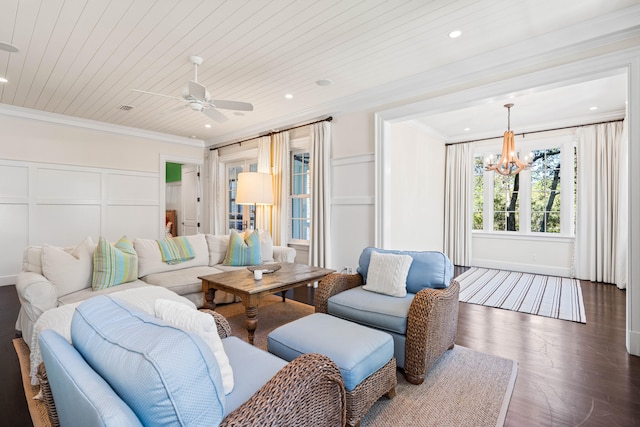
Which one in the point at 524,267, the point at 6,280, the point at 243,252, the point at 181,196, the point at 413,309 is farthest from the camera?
the point at 181,196

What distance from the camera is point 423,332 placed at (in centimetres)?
212

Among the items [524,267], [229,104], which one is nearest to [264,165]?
[229,104]

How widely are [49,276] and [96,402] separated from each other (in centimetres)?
268

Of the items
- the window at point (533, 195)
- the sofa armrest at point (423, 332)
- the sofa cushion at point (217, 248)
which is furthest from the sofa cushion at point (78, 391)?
the window at point (533, 195)

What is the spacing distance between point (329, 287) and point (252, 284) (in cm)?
75

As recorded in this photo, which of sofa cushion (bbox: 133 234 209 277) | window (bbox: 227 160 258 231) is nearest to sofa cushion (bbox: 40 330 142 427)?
sofa cushion (bbox: 133 234 209 277)

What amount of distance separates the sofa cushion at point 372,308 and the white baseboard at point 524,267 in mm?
4579

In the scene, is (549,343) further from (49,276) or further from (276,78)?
(49,276)

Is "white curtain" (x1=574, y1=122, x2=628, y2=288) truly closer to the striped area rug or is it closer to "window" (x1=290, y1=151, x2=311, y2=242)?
the striped area rug

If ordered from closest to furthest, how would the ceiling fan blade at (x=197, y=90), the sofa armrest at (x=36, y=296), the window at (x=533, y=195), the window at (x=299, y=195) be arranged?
the sofa armrest at (x=36, y=296) < the ceiling fan blade at (x=197, y=90) < the window at (x=299, y=195) < the window at (x=533, y=195)

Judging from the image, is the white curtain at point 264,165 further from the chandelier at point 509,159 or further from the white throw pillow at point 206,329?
the white throw pillow at point 206,329

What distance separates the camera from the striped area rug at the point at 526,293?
3709mm

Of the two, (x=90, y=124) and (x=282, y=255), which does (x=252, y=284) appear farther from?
(x=90, y=124)

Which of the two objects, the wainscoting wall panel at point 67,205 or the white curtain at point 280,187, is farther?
the white curtain at point 280,187
